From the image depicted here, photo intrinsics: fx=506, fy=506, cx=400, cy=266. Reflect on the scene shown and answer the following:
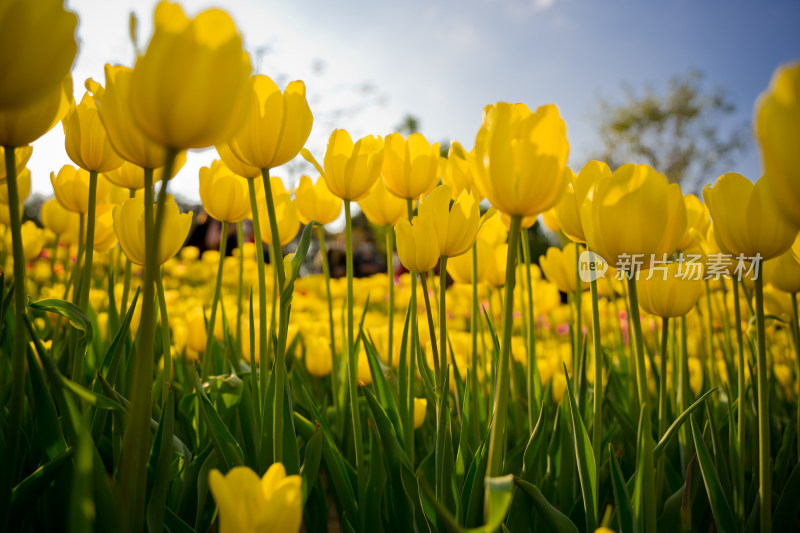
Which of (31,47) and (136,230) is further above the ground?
(31,47)

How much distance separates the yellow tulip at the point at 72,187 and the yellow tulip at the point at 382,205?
54 centimetres

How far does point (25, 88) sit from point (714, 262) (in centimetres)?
100

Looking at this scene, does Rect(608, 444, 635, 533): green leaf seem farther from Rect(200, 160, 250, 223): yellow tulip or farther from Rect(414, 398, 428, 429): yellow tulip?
Rect(200, 160, 250, 223): yellow tulip

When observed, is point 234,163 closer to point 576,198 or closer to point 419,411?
point 576,198

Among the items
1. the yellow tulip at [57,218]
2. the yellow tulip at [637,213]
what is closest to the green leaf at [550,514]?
the yellow tulip at [637,213]

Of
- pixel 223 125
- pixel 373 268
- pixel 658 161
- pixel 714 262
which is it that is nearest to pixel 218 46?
pixel 223 125

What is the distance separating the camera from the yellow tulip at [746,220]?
641mm

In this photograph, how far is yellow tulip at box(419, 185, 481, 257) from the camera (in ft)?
2.67

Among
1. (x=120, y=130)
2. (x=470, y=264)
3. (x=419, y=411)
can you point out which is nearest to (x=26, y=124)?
(x=120, y=130)

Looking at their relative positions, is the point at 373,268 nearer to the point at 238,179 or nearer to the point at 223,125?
the point at 238,179

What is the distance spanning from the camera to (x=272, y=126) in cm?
69

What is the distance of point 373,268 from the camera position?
803 cm

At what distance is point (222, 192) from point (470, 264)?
610mm

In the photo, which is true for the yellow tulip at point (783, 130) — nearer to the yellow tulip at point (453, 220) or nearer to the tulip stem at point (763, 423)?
the tulip stem at point (763, 423)
